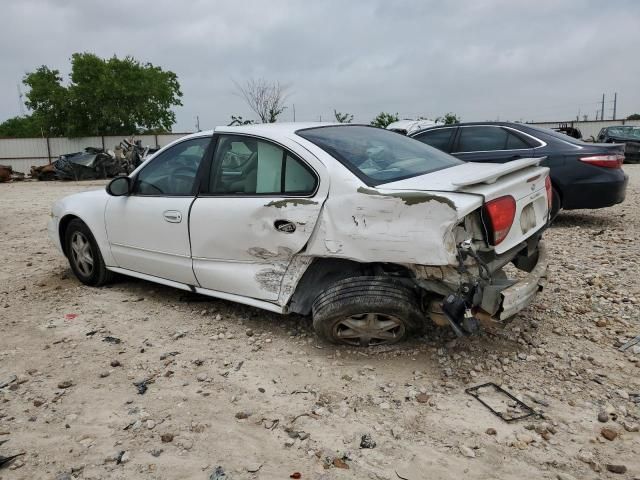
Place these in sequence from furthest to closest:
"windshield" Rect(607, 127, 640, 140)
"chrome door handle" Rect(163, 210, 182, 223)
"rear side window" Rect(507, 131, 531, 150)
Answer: "windshield" Rect(607, 127, 640, 140) < "rear side window" Rect(507, 131, 531, 150) < "chrome door handle" Rect(163, 210, 182, 223)

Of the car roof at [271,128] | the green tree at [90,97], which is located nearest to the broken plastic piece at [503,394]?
the car roof at [271,128]

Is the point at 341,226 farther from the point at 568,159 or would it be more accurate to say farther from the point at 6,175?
the point at 6,175

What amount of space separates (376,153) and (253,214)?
0.92 metres

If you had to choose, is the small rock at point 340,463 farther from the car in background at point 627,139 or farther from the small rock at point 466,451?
the car in background at point 627,139

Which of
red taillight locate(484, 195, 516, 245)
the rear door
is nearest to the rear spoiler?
red taillight locate(484, 195, 516, 245)

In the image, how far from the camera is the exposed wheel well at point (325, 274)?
3135mm

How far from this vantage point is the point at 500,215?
9.25 ft

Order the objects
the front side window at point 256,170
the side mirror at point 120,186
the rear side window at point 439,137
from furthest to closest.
A: the rear side window at point 439,137 → the side mirror at point 120,186 → the front side window at point 256,170

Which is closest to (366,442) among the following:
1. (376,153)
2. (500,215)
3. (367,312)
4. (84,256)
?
(367,312)

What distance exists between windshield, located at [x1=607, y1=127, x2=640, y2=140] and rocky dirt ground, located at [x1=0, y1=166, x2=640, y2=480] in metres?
16.0

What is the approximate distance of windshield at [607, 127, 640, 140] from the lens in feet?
58.6

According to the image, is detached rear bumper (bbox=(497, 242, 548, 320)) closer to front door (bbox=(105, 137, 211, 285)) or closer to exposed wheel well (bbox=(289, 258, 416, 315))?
exposed wheel well (bbox=(289, 258, 416, 315))

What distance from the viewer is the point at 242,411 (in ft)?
8.96

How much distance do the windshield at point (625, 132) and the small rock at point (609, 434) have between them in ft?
59.8
